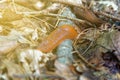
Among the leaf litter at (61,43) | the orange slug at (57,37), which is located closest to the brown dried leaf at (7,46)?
the leaf litter at (61,43)

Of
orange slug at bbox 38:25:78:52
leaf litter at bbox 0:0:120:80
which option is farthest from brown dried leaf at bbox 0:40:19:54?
orange slug at bbox 38:25:78:52

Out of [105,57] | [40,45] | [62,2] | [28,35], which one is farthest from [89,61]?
[62,2]

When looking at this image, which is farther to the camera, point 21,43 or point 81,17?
point 81,17

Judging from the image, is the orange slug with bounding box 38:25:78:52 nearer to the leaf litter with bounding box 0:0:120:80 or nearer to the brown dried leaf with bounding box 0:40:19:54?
the leaf litter with bounding box 0:0:120:80

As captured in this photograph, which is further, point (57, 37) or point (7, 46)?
point (57, 37)

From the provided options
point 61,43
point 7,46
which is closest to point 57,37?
point 61,43

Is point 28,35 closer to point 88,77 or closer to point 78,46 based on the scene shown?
point 78,46

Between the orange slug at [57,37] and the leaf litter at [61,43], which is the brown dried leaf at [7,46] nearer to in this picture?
the leaf litter at [61,43]

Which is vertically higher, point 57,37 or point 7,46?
point 57,37

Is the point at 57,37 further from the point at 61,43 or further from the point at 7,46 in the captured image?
the point at 7,46
